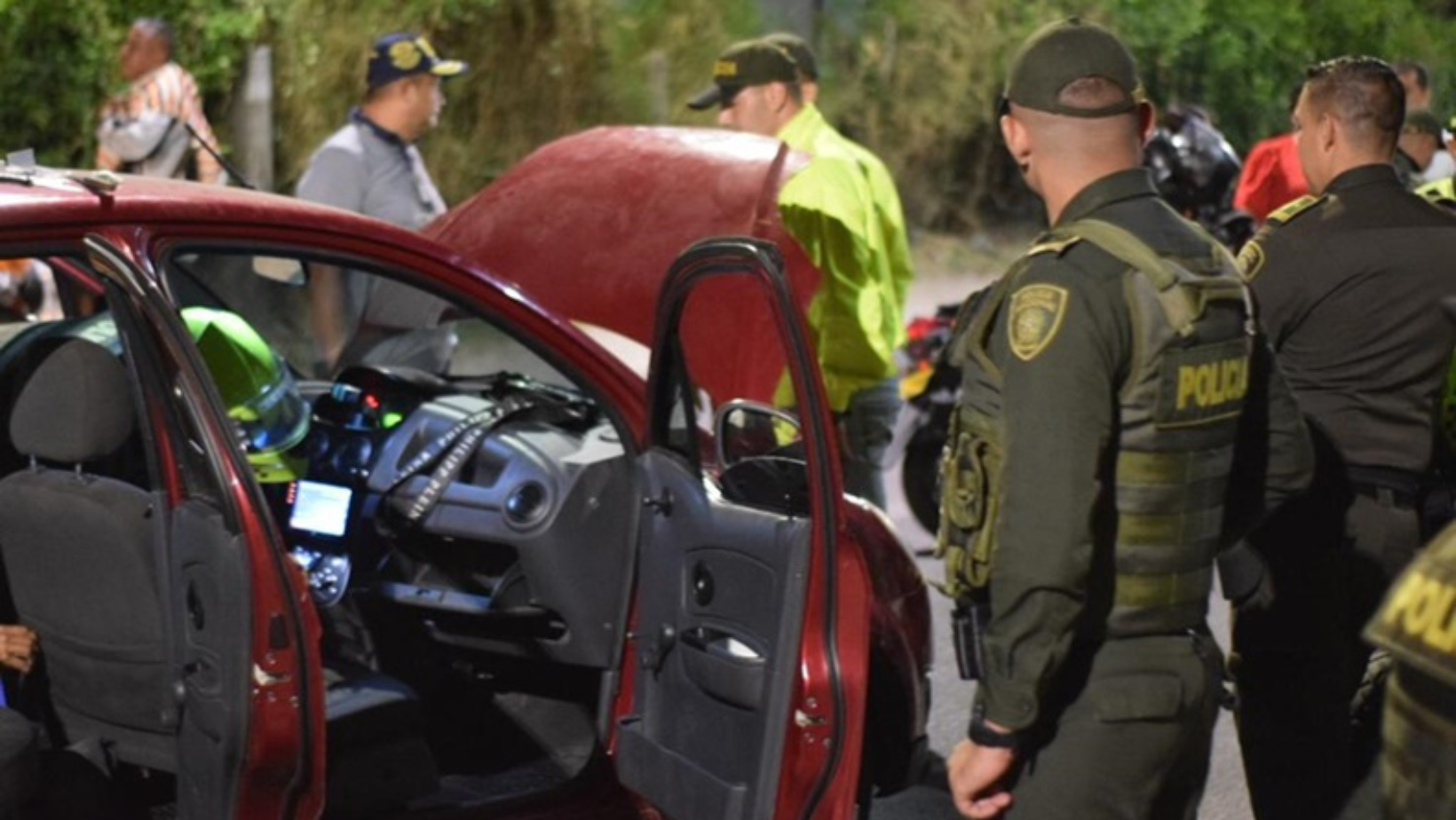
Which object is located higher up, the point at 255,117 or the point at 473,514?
the point at 473,514

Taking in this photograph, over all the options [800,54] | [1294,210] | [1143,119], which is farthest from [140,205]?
[800,54]

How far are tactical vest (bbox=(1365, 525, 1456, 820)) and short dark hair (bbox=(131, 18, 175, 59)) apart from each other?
9047 mm

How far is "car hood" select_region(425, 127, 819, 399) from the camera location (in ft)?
19.6

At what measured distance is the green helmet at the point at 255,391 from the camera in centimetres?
516

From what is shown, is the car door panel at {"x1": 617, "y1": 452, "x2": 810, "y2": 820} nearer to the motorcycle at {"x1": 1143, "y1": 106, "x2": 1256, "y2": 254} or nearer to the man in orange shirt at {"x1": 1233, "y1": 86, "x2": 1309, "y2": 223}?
the man in orange shirt at {"x1": 1233, "y1": 86, "x2": 1309, "y2": 223}

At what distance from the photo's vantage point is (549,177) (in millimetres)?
6238

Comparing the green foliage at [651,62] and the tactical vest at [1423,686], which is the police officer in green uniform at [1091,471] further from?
the green foliage at [651,62]

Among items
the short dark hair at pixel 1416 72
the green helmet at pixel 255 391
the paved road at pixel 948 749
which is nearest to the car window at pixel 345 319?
the green helmet at pixel 255 391

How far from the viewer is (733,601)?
14.4 feet

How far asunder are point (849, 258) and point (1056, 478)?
255cm

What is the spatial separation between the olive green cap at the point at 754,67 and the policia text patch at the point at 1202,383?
132 inches

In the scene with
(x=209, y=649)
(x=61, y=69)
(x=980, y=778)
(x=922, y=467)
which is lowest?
(x=922, y=467)

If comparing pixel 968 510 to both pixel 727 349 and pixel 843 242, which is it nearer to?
pixel 727 349

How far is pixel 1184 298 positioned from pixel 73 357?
193 centimetres
